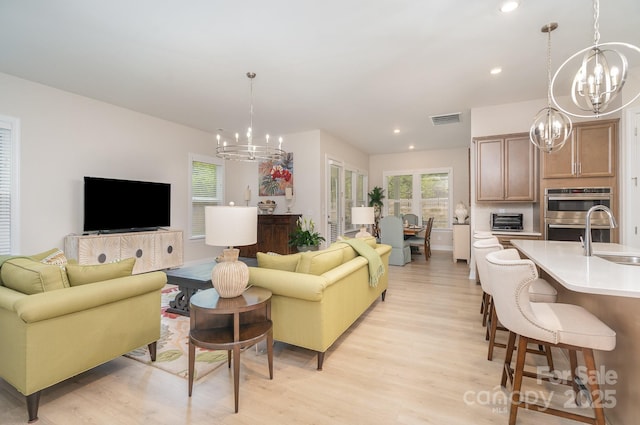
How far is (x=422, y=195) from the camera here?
8.77 m

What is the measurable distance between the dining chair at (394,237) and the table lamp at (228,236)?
449cm

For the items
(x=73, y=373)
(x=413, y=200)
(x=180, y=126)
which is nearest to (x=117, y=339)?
(x=73, y=373)

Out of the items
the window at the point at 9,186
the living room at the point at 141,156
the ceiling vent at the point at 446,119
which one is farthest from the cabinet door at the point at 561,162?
the window at the point at 9,186

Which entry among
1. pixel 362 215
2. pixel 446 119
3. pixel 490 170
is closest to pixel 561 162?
pixel 490 170

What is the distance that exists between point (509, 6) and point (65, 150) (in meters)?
5.61

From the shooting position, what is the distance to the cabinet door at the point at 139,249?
4.53 metres

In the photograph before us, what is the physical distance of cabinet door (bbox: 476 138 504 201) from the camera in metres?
4.68

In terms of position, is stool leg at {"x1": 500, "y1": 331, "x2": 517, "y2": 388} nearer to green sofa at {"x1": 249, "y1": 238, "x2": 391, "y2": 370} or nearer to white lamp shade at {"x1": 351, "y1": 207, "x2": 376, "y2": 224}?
green sofa at {"x1": 249, "y1": 238, "x2": 391, "y2": 370}

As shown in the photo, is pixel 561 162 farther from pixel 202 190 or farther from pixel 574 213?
pixel 202 190

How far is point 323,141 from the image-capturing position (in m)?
6.39

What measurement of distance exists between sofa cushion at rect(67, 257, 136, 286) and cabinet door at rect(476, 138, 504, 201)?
16.1ft

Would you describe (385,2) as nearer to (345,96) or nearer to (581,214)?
(345,96)

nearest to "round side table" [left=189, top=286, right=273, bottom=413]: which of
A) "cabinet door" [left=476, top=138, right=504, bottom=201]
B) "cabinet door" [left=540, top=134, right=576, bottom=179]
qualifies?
"cabinet door" [left=476, top=138, right=504, bottom=201]

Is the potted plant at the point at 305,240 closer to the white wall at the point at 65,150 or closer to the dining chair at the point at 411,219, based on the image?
the white wall at the point at 65,150
